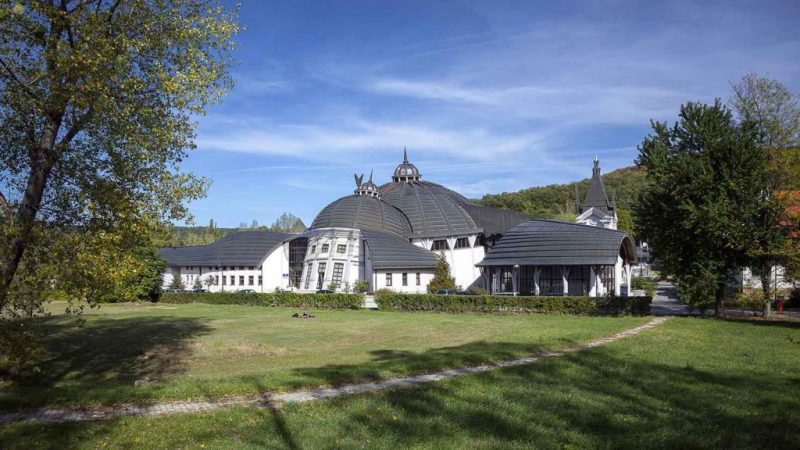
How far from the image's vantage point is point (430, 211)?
69750mm

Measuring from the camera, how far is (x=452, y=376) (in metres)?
12.6

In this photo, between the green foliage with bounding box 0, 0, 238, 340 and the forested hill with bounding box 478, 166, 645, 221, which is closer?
the green foliage with bounding box 0, 0, 238, 340

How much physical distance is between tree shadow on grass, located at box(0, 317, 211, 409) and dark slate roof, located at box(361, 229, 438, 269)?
26.8 meters

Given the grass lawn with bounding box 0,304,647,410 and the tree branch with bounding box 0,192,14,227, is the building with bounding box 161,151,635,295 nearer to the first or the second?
the grass lawn with bounding box 0,304,647,410

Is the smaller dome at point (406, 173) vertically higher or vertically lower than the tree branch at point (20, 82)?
higher

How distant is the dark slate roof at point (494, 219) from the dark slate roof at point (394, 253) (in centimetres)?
1055

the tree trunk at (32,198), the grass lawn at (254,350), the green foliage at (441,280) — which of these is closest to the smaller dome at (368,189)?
the green foliage at (441,280)

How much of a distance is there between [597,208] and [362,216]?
123ft

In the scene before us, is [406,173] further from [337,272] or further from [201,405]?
[201,405]

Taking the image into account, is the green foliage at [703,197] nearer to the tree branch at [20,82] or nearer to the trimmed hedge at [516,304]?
the trimmed hedge at [516,304]

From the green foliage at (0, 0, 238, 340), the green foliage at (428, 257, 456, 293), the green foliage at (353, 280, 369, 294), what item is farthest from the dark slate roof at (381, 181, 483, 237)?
the green foliage at (0, 0, 238, 340)

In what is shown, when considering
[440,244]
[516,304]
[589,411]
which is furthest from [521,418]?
[440,244]

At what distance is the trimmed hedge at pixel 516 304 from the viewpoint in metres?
31.2

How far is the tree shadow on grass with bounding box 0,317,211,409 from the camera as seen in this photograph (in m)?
11.2
